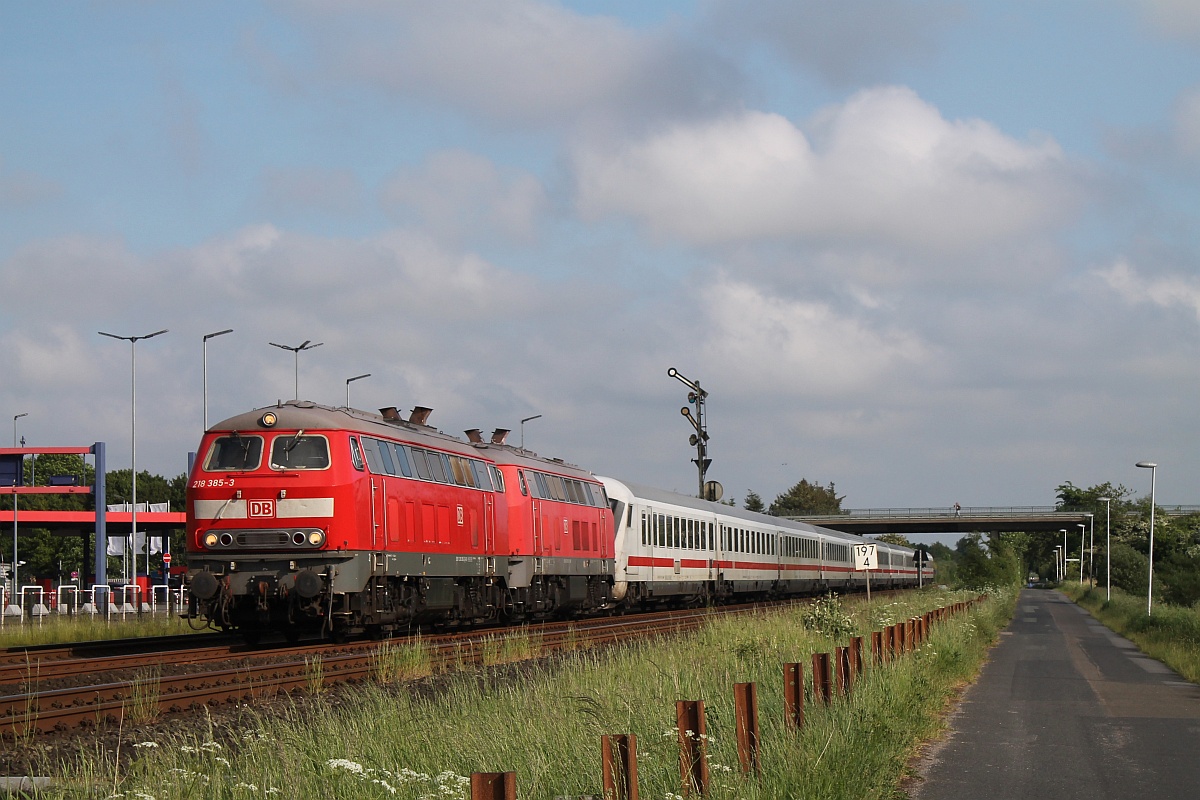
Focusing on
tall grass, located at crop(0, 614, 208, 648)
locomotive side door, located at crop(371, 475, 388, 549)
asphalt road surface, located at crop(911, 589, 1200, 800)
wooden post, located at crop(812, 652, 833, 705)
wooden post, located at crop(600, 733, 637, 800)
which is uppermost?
locomotive side door, located at crop(371, 475, 388, 549)

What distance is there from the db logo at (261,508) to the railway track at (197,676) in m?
2.03

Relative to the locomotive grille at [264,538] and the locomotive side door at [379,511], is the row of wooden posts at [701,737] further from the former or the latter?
the locomotive grille at [264,538]

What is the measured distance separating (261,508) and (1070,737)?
1195 centimetres

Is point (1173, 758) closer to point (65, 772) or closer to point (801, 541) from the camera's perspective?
point (65, 772)

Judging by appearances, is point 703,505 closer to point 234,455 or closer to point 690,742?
point 234,455

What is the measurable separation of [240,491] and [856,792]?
13.5 metres

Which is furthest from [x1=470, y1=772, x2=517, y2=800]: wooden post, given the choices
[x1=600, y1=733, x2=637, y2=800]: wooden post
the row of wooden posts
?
[x1=600, y1=733, x2=637, y2=800]: wooden post

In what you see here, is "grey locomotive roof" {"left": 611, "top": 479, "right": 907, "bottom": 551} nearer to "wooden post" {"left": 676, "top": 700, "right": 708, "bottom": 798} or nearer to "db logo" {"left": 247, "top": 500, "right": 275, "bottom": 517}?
"db logo" {"left": 247, "top": 500, "right": 275, "bottom": 517}

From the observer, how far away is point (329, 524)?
20359mm

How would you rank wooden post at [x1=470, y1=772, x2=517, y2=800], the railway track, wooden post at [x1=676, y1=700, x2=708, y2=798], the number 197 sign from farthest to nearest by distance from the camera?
1. the number 197 sign
2. the railway track
3. wooden post at [x1=676, y1=700, x2=708, y2=798]
4. wooden post at [x1=470, y1=772, x2=517, y2=800]

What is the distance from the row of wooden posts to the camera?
525 cm

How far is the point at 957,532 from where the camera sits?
106m

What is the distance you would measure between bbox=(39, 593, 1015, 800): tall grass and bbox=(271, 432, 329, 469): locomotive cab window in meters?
6.15

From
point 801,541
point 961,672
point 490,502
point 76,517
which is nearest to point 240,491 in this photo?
point 490,502
